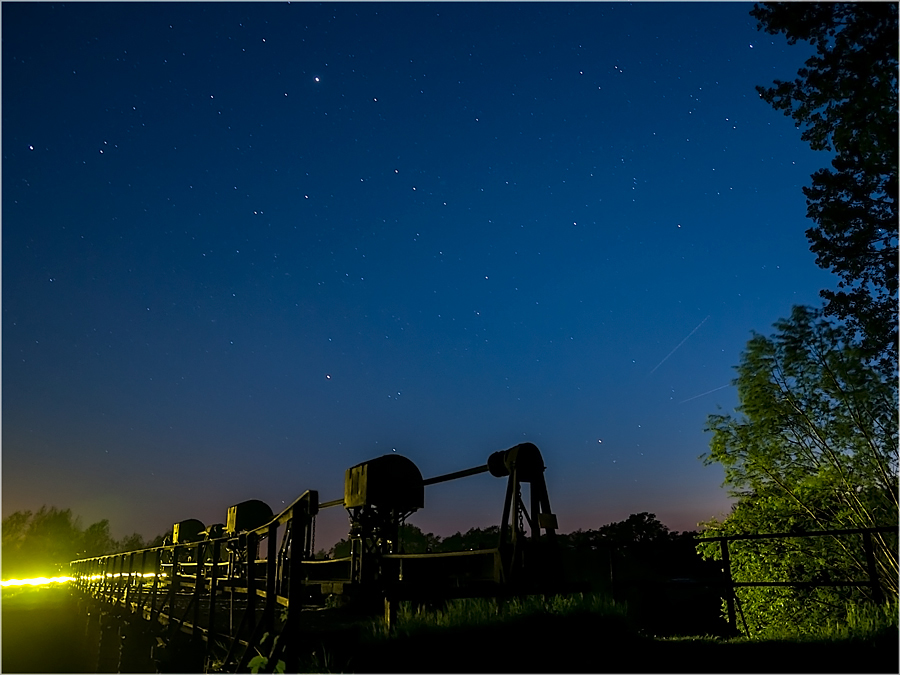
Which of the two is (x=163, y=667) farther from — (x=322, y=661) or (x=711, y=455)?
(x=711, y=455)

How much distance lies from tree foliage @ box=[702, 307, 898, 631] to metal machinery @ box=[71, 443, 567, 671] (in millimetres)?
7637

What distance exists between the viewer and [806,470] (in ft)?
50.6

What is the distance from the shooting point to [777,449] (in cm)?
1595

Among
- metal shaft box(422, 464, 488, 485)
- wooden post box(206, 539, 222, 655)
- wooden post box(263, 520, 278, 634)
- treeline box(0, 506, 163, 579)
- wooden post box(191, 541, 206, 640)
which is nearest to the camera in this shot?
wooden post box(263, 520, 278, 634)

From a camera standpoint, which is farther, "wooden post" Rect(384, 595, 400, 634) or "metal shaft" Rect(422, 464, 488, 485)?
"metal shaft" Rect(422, 464, 488, 485)

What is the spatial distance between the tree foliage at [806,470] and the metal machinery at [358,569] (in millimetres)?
7637

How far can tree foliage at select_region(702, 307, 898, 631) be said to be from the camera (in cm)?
1380

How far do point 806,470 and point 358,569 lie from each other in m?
11.5

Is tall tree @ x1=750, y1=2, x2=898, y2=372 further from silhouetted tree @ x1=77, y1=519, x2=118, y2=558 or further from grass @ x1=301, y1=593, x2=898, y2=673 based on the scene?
silhouetted tree @ x1=77, y1=519, x2=118, y2=558

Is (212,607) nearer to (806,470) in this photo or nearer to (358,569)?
(358,569)

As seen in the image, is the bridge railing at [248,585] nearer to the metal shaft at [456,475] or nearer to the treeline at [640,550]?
the metal shaft at [456,475]

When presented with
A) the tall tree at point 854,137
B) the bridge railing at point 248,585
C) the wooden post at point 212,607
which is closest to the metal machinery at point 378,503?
the bridge railing at point 248,585

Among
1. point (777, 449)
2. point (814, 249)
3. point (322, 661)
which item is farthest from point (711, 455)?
point (322, 661)

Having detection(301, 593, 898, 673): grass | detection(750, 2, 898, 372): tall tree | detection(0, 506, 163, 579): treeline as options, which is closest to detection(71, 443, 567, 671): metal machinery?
detection(301, 593, 898, 673): grass
